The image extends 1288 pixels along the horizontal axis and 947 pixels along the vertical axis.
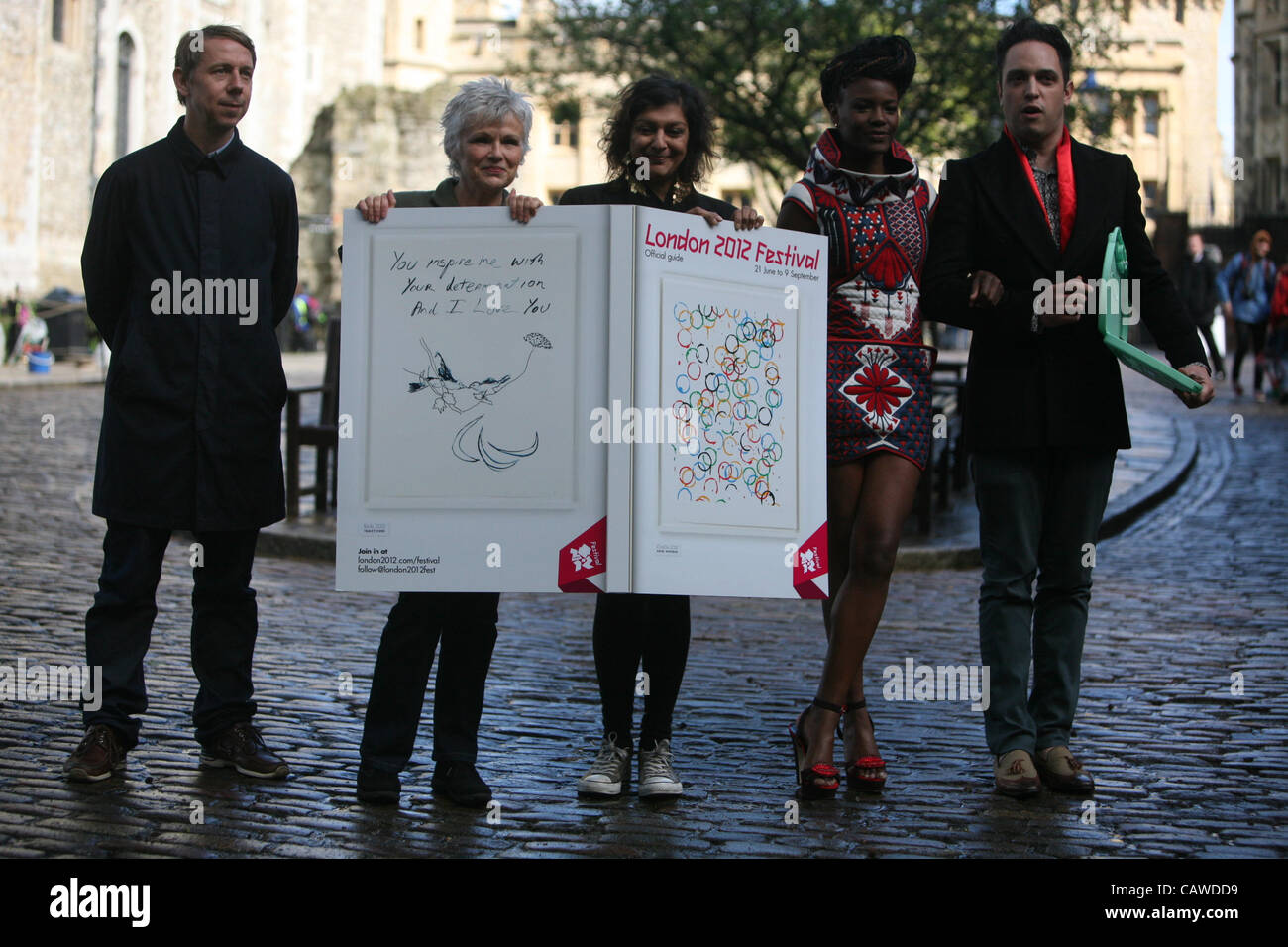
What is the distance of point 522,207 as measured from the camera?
437 centimetres

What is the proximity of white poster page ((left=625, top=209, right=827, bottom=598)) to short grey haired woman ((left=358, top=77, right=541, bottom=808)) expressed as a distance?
1.63 ft

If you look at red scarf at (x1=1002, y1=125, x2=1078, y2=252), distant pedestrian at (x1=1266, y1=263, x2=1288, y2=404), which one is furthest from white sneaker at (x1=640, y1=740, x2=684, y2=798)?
distant pedestrian at (x1=1266, y1=263, x2=1288, y2=404)

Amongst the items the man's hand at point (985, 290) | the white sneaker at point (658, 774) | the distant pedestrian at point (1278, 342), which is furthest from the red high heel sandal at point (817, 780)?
the distant pedestrian at point (1278, 342)

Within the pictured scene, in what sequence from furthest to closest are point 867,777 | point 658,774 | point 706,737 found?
point 706,737 → point 867,777 → point 658,774

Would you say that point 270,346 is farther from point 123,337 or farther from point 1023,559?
point 1023,559

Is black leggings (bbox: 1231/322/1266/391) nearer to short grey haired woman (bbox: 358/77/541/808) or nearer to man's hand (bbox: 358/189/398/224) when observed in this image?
short grey haired woman (bbox: 358/77/541/808)

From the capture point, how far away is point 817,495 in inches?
181

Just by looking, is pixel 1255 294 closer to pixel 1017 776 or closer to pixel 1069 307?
pixel 1069 307

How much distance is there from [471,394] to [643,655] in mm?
901

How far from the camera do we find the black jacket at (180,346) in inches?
187

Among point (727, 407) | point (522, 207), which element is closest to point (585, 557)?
point (727, 407)

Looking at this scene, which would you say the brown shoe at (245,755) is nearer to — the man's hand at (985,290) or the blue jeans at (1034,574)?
the blue jeans at (1034,574)

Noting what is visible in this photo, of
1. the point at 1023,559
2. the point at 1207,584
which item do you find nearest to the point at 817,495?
the point at 1023,559
